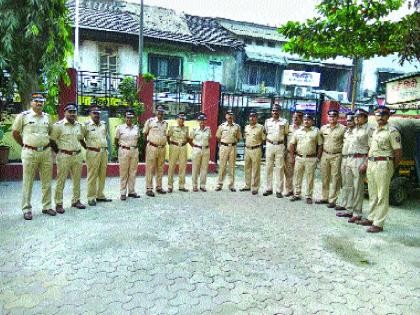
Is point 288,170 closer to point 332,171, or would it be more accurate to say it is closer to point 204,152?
point 332,171

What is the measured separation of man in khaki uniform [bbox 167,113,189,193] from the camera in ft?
25.0

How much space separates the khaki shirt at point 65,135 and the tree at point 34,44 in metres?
2.60

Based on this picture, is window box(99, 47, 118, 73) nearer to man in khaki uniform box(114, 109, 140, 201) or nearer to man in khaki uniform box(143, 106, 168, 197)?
man in khaki uniform box(143, 106, 168, 197)

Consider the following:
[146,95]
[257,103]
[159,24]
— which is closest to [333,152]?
[146,95]

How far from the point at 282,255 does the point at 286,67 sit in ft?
63.7

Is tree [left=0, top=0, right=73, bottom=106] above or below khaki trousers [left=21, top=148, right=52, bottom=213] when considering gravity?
above

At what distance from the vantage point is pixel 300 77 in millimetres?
21797

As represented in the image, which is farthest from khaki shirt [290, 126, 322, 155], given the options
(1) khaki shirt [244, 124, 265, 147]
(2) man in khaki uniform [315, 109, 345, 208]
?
(1) khaki shirt [244, 124, 265, 147]

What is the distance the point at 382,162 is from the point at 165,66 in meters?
15.1

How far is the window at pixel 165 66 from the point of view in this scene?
1873 centimetres

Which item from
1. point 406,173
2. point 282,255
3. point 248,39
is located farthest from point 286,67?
point 282,255

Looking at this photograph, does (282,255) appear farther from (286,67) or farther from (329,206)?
(286,67)

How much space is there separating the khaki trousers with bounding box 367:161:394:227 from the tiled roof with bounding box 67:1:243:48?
14454mm

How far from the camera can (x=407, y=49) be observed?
17.1 ft
